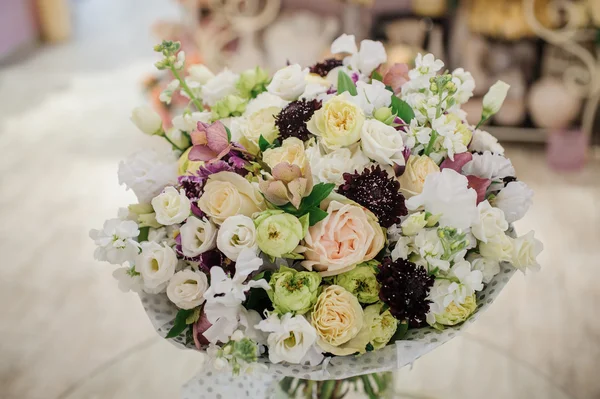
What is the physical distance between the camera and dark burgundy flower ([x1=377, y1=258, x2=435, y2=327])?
0.72 m

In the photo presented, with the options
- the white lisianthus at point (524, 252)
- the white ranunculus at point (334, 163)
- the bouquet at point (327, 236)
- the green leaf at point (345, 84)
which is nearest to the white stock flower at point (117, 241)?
the bouquet at point (327, 236)

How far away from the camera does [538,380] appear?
4.02 feet

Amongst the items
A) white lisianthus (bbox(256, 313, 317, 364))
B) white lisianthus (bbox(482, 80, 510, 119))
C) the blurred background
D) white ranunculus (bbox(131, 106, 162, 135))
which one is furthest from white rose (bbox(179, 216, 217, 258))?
the blurred background

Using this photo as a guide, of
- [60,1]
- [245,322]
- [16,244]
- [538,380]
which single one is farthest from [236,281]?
[60,1]

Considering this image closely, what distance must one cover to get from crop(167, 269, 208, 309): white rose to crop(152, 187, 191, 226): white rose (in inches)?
2.6

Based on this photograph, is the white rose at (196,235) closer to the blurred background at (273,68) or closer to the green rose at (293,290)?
the green rose at (293,290)

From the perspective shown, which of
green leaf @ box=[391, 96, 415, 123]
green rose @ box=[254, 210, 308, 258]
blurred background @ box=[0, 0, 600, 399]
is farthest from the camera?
blurred background @ box=[0, 0, 600, 399]

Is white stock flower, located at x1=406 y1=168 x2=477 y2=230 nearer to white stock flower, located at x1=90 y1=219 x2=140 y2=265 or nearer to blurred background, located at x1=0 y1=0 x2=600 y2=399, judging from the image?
white stock flower, located at x1=90 y1=219 x2=140 y2=265

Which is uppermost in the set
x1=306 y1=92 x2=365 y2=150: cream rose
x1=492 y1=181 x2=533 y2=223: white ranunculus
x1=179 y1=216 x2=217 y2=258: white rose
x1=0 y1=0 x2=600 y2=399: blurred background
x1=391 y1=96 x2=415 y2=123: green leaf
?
x1=306 y1=92 x2=365 y2=150: cream rose

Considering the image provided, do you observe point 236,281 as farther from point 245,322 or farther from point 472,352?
point 472,352

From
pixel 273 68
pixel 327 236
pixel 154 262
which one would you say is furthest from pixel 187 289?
pixel 273 68

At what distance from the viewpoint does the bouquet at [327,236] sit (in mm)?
720

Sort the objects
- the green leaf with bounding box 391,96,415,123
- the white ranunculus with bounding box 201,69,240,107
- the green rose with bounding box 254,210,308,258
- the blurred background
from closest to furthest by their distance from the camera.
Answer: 1. the green rose with bounding box 254,210,308,258
2. the green leaf with bounding box 391,96,415,123
3. the white ranunculus with bounding box 201,69,240,107
4. the blurred background

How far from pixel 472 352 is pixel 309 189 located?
0.81 metres
